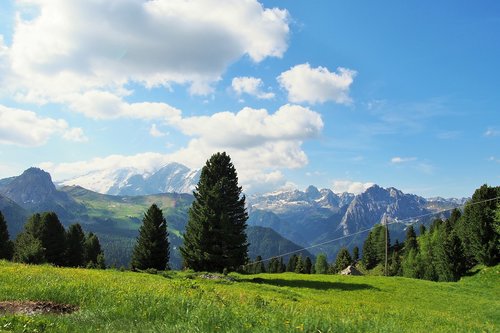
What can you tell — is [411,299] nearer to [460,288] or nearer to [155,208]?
[460,288]

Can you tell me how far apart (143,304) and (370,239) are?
143497 millimetres

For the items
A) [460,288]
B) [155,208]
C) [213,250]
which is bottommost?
[460,288]

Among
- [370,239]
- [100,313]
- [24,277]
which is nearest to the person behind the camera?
[100,313]

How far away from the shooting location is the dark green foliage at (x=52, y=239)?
249ft

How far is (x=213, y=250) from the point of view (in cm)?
4234

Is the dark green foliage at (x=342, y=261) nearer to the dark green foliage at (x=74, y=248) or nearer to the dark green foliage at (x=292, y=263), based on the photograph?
the dark green foliage at (x=292, y=263)

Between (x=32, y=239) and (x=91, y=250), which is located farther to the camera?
(x=91, y=250)

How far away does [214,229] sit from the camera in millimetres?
42500

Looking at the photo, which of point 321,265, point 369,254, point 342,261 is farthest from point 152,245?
point 321,265

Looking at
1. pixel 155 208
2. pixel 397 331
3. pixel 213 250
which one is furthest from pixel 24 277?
pixel 155 208

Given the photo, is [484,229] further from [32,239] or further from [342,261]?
[32,239]

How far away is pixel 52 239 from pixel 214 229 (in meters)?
49.7

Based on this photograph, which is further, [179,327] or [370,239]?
[370,239]

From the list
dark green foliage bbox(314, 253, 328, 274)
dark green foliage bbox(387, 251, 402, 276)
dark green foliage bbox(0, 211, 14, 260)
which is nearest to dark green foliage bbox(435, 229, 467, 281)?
dark green foliage bbox(387, 251, 402, 276)
